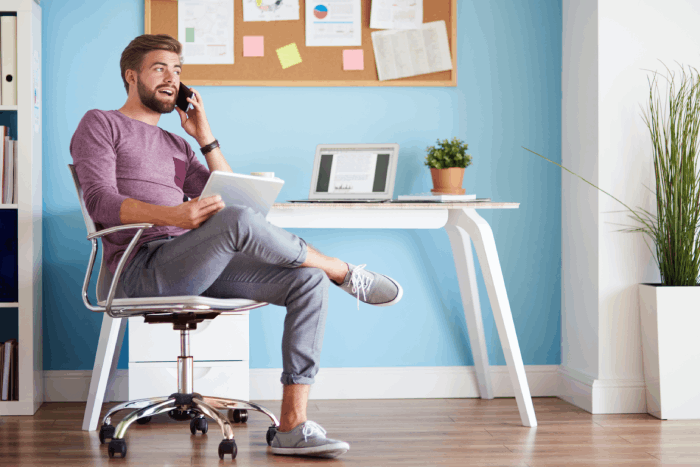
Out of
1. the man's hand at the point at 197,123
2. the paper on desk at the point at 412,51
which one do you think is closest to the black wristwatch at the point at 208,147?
the man's hand at the point at 197,123

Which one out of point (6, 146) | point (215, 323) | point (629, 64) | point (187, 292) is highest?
point (629, 64)

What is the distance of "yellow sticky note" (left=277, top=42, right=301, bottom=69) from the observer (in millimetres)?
2701

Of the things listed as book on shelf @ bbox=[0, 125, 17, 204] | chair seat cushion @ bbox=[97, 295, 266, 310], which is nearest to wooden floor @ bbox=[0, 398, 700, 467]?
chair seat cushion @ bbox=[97, 295, 266, 310]

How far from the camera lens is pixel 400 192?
9.00 ft

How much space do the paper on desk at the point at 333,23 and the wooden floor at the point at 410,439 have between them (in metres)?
1.41

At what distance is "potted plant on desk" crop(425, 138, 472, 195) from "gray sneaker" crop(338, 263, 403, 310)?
2.51 feet

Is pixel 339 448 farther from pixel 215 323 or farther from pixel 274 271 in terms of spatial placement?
pixel 215 323

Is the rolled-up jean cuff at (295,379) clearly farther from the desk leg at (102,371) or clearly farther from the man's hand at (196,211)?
the desk leg at (102,371)

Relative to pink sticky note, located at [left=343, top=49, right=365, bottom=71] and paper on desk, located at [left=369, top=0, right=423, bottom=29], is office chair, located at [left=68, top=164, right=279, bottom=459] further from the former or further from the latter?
paper on desk, located at [left=369, top=0, right=423, bottom=29]

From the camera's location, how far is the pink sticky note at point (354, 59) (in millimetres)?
2719

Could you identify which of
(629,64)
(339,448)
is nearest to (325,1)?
(629,64)

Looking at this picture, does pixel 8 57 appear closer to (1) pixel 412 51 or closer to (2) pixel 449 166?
(1) pixel 412 51

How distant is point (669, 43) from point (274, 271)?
169 cm

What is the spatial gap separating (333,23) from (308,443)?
166 centimetres
